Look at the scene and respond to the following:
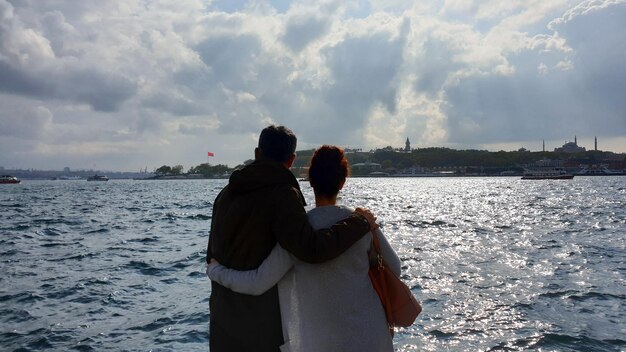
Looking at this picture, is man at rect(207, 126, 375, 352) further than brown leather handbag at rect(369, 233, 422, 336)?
No

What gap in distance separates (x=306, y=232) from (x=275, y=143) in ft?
2.38

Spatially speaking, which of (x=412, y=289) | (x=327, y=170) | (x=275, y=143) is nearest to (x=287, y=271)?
(x=327, y=170)

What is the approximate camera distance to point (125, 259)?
708 inches

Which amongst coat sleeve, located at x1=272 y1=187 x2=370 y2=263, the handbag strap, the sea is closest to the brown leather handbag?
the handbag strap

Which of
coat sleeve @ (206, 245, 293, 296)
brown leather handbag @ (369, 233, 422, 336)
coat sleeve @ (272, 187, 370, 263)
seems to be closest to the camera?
coat sleeve @ (272, 187, 370, 263)

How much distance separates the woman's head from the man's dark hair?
211mm

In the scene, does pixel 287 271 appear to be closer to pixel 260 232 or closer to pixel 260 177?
pixel 260 232

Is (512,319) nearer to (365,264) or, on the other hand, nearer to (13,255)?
(365,264)

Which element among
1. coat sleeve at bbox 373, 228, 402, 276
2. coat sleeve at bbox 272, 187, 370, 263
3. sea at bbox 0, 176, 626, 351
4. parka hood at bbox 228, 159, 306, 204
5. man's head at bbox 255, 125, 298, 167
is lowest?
sea at bbox 0, 176, 626, 351

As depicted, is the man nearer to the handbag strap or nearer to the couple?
the couple

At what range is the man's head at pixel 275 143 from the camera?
3.64 meters

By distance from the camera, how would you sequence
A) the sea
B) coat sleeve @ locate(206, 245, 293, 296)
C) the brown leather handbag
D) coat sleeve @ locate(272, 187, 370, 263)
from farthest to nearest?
the sea
the brown leather handbag
coat sleeve @ locate(206, 245, 293, 296)
coat sleeve @ locate(272, 187, 370, 263)

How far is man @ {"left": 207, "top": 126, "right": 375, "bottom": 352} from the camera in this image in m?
3.34

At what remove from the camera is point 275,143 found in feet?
11.9
